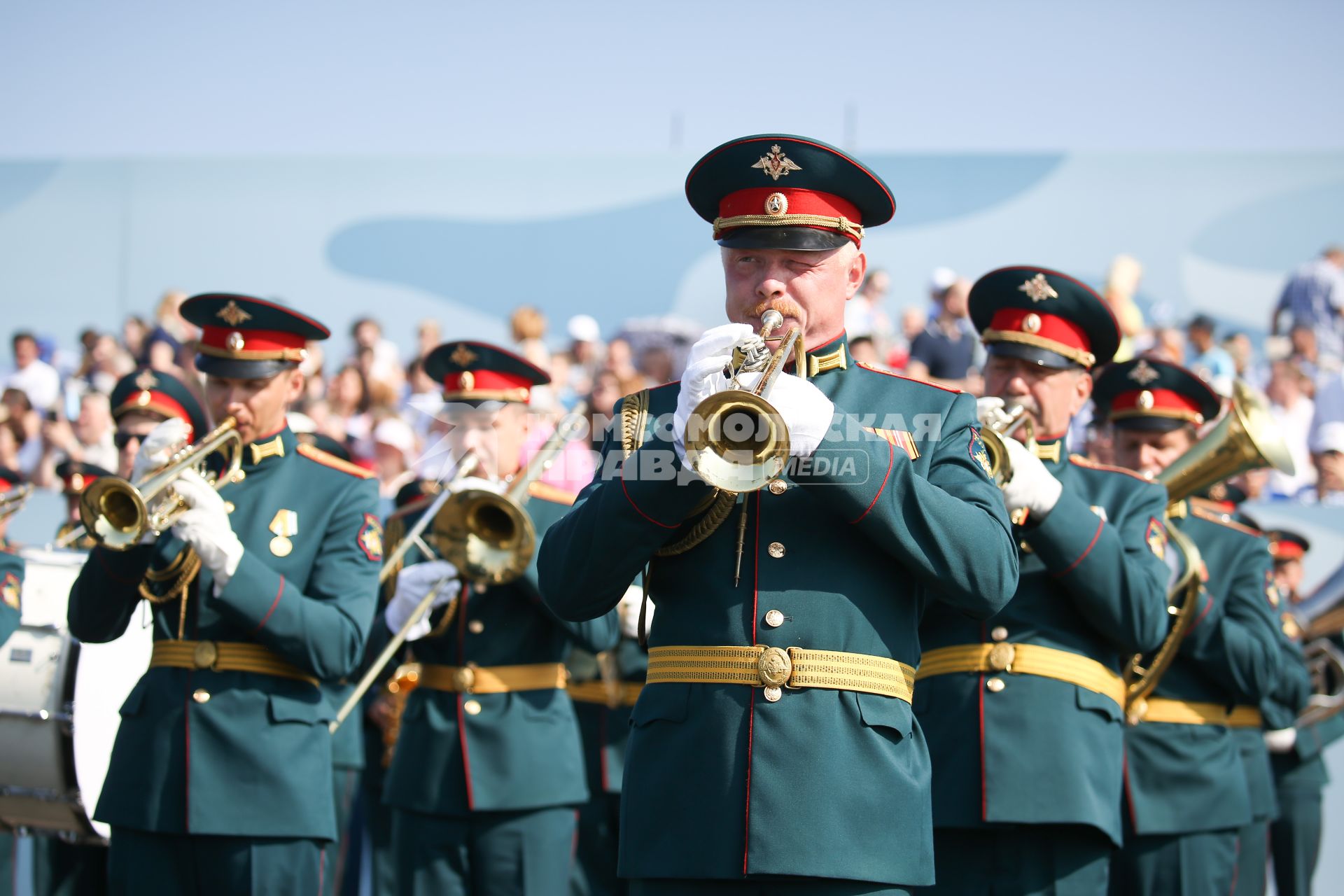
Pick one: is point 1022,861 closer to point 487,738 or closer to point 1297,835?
point 487,738

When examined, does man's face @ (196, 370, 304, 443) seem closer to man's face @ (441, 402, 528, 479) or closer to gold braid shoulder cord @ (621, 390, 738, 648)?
man's face @ (441, 402, 528, 479)

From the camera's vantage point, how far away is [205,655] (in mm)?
5004

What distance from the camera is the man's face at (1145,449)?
6.25 metres

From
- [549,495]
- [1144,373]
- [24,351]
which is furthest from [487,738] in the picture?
[24,351]

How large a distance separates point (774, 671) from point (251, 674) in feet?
7.78

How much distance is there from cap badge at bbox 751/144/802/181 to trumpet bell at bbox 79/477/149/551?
2.38 m

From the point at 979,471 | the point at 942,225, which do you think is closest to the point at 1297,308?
the point at 942,225

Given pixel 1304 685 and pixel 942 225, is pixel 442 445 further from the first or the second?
pixel 942 225

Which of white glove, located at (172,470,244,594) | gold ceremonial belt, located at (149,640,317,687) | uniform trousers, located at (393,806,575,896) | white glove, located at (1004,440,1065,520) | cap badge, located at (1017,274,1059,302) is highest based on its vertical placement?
cap badge, located at (1017,274,1059,302)

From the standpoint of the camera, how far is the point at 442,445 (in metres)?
7.97

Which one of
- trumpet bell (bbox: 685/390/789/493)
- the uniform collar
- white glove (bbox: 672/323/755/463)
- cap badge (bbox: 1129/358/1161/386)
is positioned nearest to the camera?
trumpet bell (bbox: 685/390/789/493)

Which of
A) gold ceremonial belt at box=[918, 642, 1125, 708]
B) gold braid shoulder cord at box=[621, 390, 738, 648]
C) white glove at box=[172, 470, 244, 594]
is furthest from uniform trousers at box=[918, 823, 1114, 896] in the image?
white glove at box=[172, 470, 244, 594]

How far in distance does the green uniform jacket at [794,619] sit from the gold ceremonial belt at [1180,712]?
2.72 meters

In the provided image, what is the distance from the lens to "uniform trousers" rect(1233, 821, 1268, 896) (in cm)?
671
